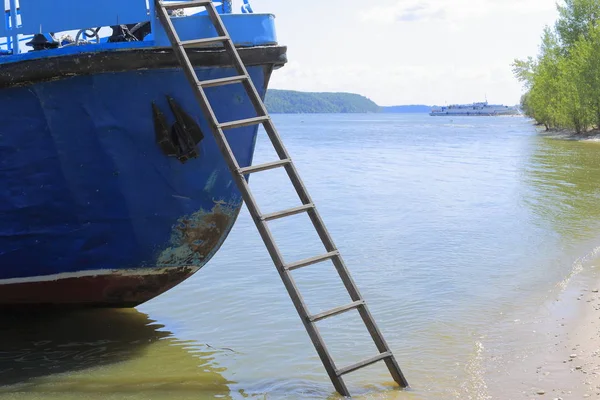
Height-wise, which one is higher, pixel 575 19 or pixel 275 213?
pixel 575 19

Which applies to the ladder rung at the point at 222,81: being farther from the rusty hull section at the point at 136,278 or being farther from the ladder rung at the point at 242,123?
the rusty hull section at the point at 136,278

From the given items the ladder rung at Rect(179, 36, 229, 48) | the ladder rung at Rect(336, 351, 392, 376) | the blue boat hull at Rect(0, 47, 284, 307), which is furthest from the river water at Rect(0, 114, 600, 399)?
the ladder rung at Rect(179, 36, 229, 48)

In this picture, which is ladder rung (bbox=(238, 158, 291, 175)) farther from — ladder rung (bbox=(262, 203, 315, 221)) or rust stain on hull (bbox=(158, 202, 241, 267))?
rust stain on hull (bbox=(158, 202, 241, 267))

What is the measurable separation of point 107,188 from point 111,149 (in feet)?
1.04

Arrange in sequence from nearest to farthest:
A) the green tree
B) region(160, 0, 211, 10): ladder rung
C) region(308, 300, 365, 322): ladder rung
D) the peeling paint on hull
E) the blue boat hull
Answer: region(308, 300, 365, 322): ladder rung, region(160, 0, 211, 10): ladder rung, the blue boat hull, the peeling paint on hull, the green tree

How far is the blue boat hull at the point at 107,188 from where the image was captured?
222 inches

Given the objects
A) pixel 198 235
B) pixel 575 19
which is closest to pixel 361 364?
pixel 198 235

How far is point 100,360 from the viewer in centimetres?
629

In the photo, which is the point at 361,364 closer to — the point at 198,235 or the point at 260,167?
the point at 260,167

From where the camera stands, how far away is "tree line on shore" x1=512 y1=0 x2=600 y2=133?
141 feet

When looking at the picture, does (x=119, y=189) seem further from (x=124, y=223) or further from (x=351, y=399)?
(x=351, y=399)

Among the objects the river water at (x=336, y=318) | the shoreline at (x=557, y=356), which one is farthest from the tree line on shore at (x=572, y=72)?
the shoreline at (x=557, y=356)

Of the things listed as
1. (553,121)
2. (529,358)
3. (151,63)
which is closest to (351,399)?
(529,358)

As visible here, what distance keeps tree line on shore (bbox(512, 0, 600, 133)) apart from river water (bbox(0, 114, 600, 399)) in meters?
31.1
